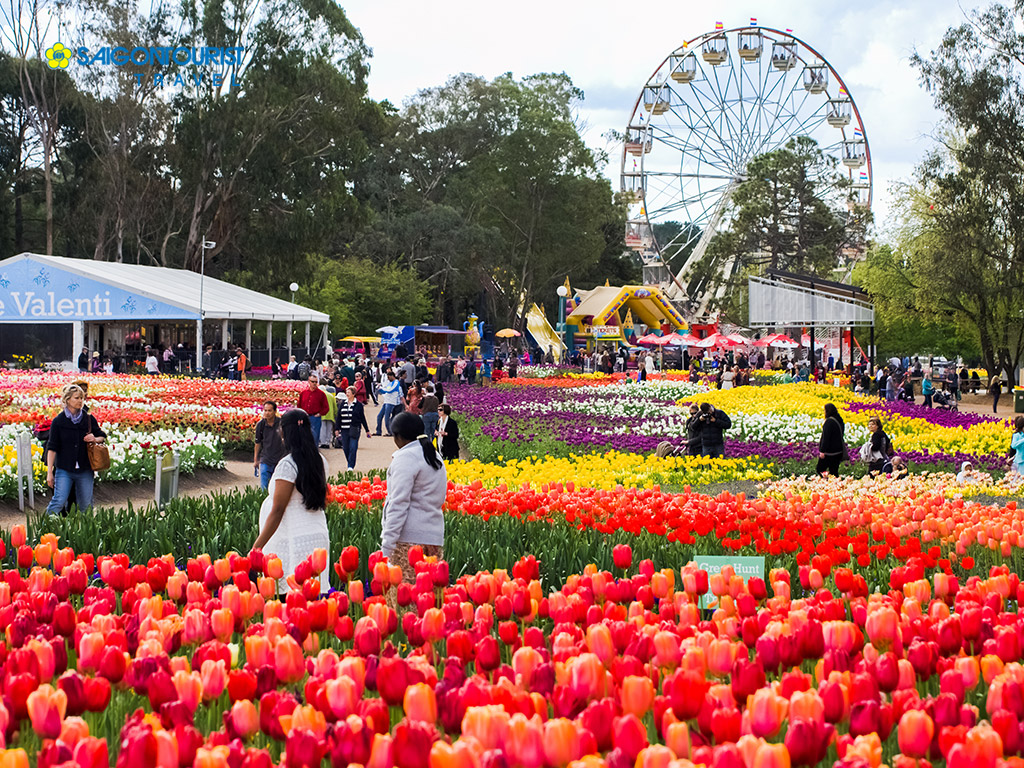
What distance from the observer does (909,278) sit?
40906mm

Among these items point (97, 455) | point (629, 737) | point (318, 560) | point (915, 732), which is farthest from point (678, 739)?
point (97, 455)

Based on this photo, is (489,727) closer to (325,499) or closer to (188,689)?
(188,689)

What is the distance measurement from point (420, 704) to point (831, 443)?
39.3 feet

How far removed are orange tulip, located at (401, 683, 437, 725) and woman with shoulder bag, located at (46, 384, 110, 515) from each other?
8468 millimetres

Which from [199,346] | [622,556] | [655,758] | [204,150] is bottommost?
[622,556]

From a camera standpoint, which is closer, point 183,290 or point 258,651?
point 258,651

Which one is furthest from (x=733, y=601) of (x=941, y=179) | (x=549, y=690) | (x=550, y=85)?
(x=550, y=85)

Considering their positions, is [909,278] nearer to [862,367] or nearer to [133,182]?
[862,367]

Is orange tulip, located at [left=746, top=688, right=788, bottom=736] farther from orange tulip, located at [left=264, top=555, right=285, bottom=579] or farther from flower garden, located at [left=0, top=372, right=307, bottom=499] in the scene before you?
flower garden, located at [left=0, top=372, right=307, bottom=499]

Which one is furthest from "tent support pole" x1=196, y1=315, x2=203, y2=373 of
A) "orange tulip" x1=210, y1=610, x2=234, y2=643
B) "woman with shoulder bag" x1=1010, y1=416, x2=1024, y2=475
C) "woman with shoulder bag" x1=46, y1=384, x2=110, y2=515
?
"orange tulip" x1=210, y1=610, x2=234, y2=643

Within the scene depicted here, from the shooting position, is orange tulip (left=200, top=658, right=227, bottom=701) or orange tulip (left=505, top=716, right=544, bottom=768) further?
orange tulip (left=200, top=658, right=227, bottom=701)

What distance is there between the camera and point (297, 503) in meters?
6.09

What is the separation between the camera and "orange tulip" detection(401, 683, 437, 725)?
257 centimetres

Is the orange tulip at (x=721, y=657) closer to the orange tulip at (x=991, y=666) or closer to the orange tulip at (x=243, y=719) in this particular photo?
the orange tulip at (x=991, y=666)
